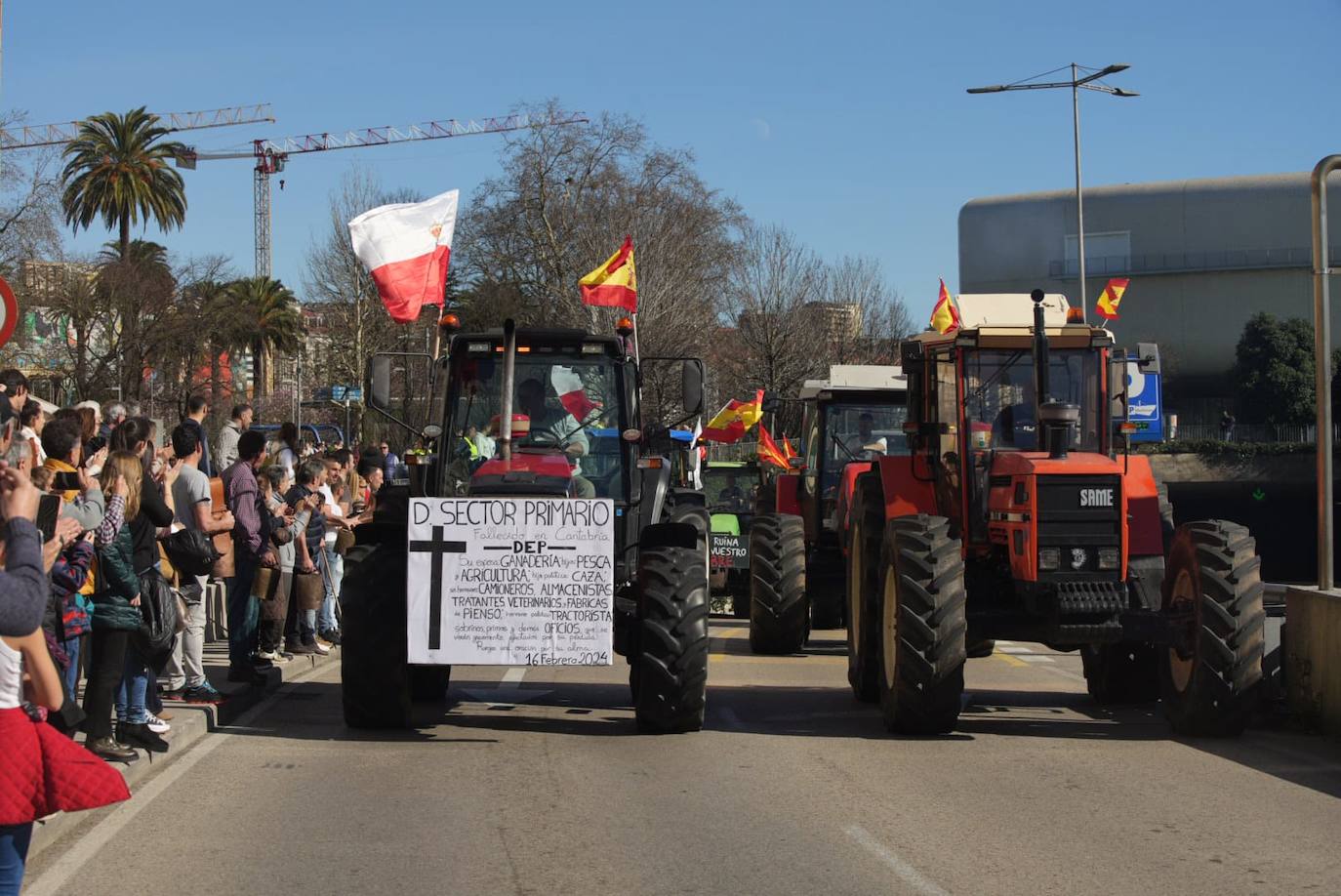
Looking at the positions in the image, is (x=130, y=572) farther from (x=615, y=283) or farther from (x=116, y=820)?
(x=615, y=283)

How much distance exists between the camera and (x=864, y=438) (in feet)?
59.3

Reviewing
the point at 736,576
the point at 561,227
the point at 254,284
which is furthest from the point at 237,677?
the point at 254,284

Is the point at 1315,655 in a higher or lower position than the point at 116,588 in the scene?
lower

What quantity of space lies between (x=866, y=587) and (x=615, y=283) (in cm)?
615

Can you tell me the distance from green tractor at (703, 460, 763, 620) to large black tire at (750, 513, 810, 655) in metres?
5.92

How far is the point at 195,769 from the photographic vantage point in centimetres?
976

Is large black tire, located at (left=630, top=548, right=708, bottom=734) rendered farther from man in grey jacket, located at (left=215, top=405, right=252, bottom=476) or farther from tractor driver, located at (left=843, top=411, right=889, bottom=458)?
tractor driver, located at (left=843, top=411, right=889, bottom=458)

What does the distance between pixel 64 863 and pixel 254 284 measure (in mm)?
56612

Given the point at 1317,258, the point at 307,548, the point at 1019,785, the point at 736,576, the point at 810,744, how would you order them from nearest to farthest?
1. the point at 1019,785
2. the point at 810,744
3. the point at 1317,258
4. the point at 307,548
5. the point at 736,576

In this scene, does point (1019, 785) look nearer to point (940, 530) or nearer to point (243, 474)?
point (940, 530)

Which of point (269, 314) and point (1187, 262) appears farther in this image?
point (1187, 262)

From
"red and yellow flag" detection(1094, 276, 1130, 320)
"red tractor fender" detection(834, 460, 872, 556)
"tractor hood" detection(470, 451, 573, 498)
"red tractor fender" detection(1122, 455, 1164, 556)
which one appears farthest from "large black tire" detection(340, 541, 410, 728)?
"red and yellow flag" detection(1094, 276, 1130, 320)

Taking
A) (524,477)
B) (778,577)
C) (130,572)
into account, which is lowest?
(778,577)

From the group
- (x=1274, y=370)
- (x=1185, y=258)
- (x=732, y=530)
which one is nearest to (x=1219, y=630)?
(x=732, y=530)
